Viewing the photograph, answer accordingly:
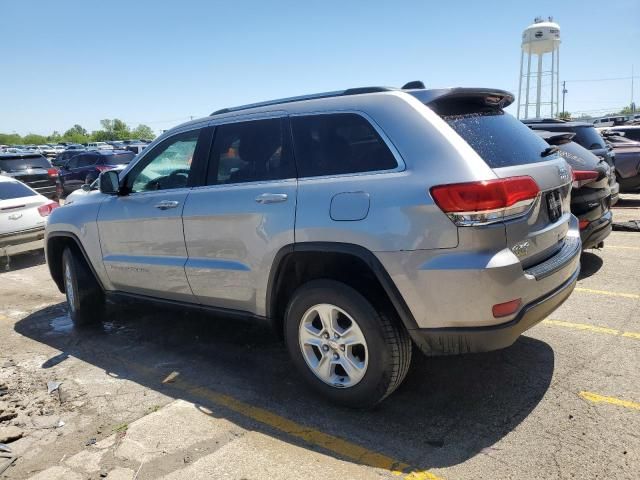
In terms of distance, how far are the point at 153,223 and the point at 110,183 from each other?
717 millimetres

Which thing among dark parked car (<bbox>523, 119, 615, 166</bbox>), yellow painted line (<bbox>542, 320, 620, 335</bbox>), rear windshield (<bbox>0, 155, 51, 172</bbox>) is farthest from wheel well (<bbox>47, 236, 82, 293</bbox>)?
rear windshield (<bbox>0, 155, 51, 172</bbox>)

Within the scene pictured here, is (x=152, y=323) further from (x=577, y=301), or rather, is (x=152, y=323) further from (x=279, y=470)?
(x=577, y=301)

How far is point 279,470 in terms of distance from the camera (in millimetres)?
2814

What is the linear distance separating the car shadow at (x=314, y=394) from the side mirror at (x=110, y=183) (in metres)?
1.41

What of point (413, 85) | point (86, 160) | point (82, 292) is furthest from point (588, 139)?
point (86, 160)

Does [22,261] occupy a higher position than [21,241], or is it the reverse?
[21,241]

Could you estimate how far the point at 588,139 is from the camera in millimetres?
8398

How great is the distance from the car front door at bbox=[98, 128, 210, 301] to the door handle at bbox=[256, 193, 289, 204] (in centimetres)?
85

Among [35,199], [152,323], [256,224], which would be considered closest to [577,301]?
[256,224]

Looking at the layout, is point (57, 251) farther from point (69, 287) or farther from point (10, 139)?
point (10, 139)

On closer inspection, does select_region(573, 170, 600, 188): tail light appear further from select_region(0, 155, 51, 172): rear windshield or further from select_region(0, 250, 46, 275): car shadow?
select_region(0, 155, 51, 172): rear windshield

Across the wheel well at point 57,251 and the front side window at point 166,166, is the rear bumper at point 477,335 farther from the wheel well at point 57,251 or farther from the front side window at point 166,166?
the wheel well at point 57,251

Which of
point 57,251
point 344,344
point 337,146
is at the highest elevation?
point 337,146

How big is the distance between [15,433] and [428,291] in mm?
2749
